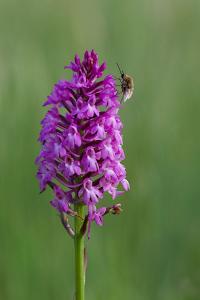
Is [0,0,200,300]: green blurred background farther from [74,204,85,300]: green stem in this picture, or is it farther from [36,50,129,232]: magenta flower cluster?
[36,50,129,232]: magenta flower cluster

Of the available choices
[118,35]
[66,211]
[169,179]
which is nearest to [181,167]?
[169,179]

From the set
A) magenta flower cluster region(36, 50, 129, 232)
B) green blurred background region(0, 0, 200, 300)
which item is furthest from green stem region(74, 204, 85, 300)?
green blurred background region(0, 0, 200, 300)

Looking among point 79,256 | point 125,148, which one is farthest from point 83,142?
point 125,148

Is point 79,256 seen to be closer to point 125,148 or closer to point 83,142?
point 83,142

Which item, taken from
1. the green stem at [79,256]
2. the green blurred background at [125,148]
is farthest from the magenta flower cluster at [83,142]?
the green blurred background at [125,148]

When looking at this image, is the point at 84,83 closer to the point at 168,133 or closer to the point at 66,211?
the point at 66,211

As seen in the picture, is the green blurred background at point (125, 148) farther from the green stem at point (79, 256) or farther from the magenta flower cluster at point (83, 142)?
the magenta flower cluster at point (83, 142)
